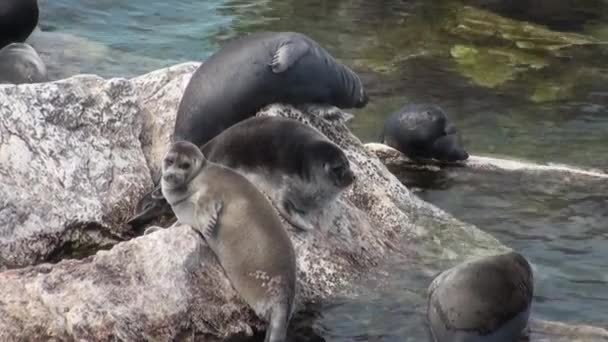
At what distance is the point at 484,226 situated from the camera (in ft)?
27.4

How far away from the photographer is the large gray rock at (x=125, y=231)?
5320mm

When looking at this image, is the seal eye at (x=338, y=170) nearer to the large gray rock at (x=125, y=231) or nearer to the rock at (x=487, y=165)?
the large gray rock at (x=125, y=231)

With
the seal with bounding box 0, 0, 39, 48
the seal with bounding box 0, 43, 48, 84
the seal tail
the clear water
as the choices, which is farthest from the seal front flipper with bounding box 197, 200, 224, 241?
the seal with bounding box 0, 0, 39, 48

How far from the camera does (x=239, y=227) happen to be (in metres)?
5.77

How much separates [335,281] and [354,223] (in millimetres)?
603

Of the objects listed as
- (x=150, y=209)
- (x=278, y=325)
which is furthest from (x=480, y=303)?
(x=150, y=209)

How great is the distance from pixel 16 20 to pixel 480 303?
23.7ft

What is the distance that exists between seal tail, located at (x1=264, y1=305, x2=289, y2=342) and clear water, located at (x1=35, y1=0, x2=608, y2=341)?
1.42ft

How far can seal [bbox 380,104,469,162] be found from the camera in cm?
1007

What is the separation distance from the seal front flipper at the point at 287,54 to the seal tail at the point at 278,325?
2.33 m

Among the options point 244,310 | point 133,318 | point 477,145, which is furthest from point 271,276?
point 477,145

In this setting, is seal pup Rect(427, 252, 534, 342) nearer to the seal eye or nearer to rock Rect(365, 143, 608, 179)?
the seal eye

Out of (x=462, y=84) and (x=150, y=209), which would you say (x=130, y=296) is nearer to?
(x=150, y=209)

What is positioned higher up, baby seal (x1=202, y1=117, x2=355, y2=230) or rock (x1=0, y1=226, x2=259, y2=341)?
baby seal (x1=202, y1=117, x2=355, y2=230)
